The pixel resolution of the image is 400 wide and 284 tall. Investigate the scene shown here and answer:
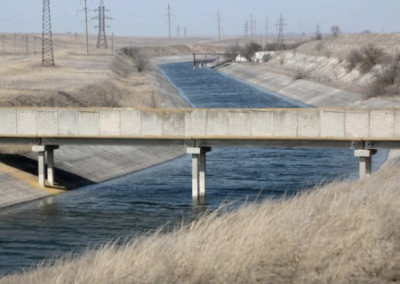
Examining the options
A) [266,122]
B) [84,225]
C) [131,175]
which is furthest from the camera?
[131,175]

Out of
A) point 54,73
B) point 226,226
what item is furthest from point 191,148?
point 54,73

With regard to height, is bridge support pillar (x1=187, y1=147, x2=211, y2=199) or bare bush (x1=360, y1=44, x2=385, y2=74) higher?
bare bush (x1=360, y1=44, x2=385, y2=74)

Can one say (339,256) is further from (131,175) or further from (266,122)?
(131,175)

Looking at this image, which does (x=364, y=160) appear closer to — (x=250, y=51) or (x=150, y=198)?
(x=150, y=198)

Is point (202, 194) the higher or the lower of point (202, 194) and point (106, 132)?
the lower

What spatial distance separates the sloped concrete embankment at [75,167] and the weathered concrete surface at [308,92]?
22.6m

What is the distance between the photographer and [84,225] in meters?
30.2

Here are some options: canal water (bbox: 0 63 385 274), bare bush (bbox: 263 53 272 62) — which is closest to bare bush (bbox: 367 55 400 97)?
canal water (bbox: 0 63 385 274)

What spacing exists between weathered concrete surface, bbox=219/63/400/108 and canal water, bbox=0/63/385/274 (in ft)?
62.8

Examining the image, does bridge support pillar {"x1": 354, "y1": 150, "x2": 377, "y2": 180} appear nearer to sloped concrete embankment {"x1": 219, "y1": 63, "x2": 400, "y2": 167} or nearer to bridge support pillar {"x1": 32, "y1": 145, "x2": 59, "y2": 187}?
sloped concrete embankment {"x1": 219, "y1": 63, "x2": 400, "y2": 167}

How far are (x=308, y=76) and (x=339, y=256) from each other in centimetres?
9807

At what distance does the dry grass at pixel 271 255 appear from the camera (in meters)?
13.0

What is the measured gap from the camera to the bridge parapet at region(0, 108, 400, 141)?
111 ft

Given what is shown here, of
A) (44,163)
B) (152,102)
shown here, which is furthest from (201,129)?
(152,102)
